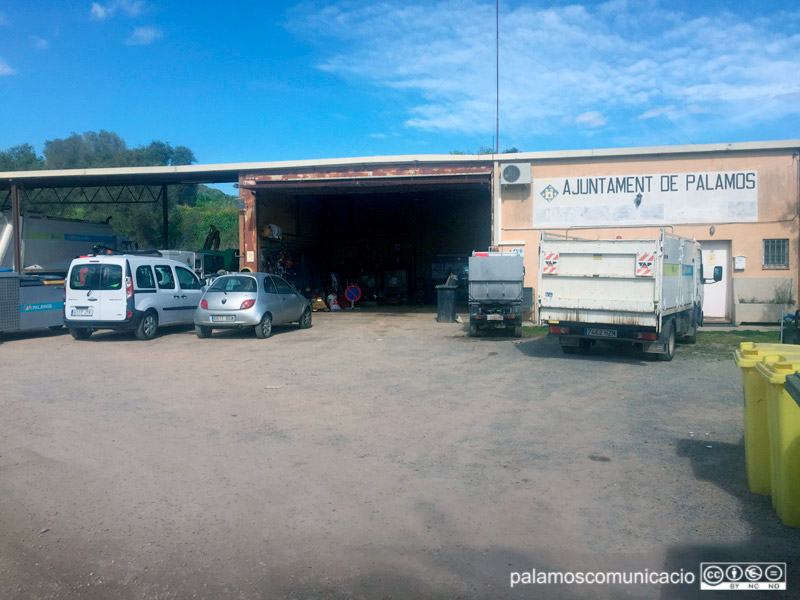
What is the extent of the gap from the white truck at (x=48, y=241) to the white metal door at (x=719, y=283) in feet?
66.7

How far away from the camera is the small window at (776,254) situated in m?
17.3

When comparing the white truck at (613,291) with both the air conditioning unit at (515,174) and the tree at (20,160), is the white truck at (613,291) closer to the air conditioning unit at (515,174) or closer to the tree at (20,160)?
the air conditioning unit at (515,174)

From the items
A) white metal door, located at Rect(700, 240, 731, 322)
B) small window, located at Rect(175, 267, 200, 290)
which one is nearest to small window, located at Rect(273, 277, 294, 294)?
small window, located at Rect(175, 267, 200, 290)

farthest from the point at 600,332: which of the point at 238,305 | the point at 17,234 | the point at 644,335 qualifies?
the point at 17,234

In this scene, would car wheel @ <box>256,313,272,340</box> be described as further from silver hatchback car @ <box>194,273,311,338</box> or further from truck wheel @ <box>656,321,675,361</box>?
truck wheel @ <box>656,321,675,361</box>

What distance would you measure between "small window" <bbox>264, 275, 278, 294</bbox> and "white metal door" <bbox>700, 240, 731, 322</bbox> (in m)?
12.0

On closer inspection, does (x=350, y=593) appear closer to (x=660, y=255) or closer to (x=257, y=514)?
(x=257, y=514)

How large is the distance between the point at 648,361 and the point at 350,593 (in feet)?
30.1

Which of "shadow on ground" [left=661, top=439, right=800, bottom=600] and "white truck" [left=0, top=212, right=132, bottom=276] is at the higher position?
"white truck" [left=0, top=212, right=132, bottom=276]

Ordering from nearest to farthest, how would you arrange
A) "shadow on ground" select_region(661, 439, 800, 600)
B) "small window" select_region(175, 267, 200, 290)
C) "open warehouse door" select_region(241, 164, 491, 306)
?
"shadow on ground" select_region(661, 439, 800, 600) < "small window" select_region(175, 267, 200, 290) < "open warehouse door" select_region(241, 164, 491, 306)

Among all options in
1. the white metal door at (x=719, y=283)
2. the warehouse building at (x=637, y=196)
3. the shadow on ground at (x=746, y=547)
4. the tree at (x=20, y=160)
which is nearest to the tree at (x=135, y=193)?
the tree at (x=20, y=160)

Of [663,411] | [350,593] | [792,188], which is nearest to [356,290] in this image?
[792,188]

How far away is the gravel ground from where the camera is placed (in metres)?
3.67

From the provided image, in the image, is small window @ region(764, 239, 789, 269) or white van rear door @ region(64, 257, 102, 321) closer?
white van rear door @ region(64, 257, 102, 321)
